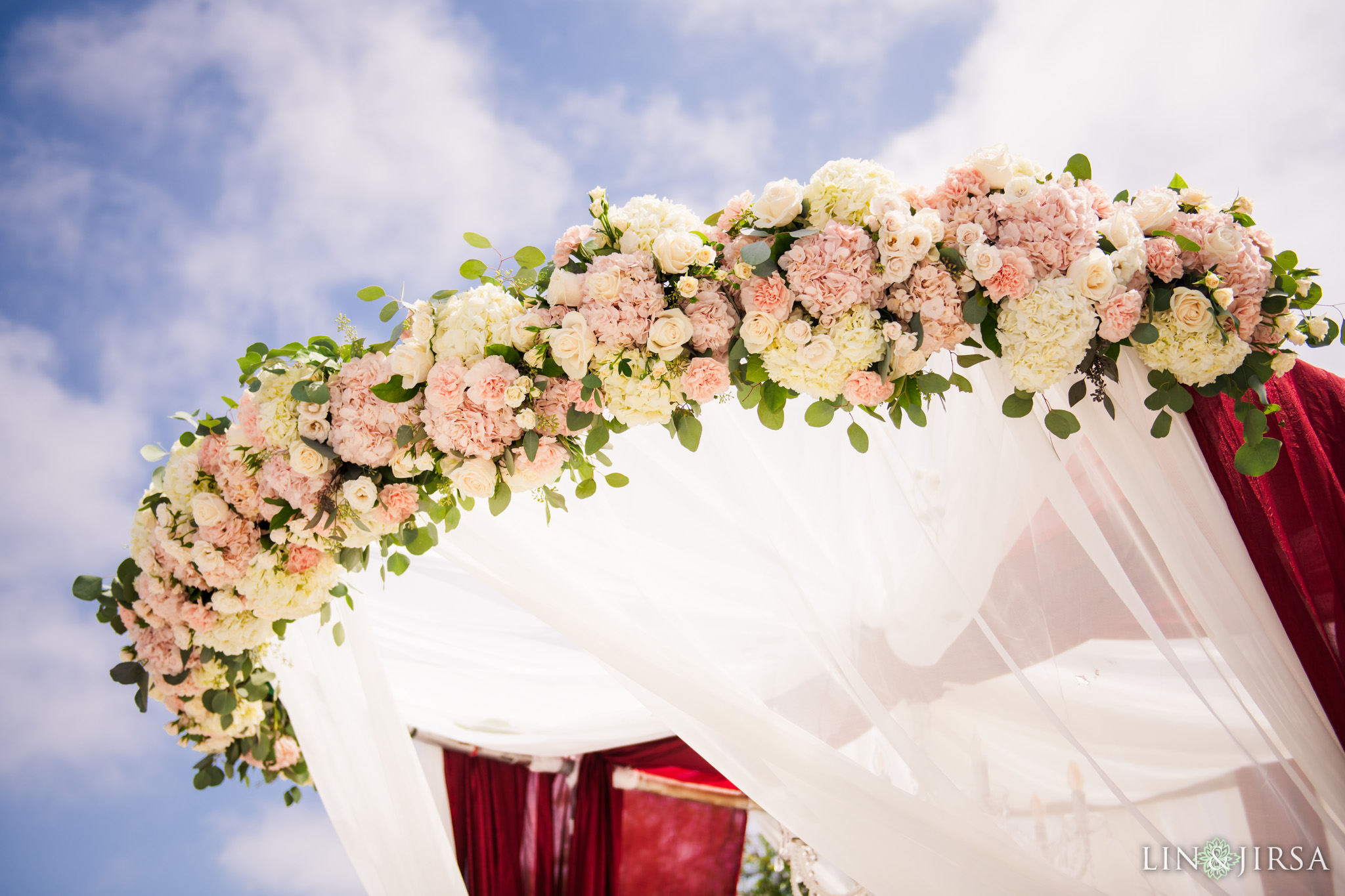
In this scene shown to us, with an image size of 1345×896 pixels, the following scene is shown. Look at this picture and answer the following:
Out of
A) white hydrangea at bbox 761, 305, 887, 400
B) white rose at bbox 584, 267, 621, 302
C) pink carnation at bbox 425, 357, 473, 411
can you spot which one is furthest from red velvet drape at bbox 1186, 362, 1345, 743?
pink carnation at bbox 425, 357, 473, 411

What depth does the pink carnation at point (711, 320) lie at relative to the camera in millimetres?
1459

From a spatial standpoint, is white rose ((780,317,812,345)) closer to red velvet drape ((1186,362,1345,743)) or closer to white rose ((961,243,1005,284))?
white rose ((961,243,1005,284))

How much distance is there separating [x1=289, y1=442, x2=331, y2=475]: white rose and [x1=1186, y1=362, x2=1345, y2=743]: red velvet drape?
6.11 ft

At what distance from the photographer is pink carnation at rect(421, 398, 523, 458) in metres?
1.46

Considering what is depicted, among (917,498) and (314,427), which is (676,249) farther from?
(314,427)

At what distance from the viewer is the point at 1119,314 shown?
1426 millimetres

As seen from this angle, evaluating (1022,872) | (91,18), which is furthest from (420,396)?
(91,18)

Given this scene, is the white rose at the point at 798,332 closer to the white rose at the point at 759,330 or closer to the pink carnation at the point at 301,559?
the white rose at the point at 759,330

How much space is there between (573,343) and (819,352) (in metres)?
0.47

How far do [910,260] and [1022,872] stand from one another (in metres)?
1.18

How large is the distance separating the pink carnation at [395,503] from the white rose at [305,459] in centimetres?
13

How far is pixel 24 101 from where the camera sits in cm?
404

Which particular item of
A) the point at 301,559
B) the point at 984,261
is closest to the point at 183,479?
the point at 301,559

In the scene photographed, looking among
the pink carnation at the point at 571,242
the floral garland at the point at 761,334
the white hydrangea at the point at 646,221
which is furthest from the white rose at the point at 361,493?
the white hydrangea at the point at 646,221
